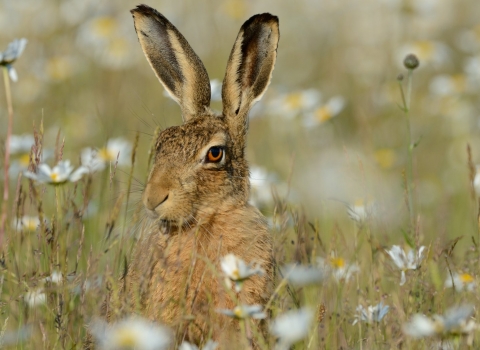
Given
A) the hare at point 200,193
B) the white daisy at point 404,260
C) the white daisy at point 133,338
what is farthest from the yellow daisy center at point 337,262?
the white daisy at point 133,338

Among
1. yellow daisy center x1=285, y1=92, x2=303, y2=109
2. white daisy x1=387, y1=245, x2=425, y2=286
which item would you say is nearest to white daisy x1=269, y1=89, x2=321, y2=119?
yellow daisy center x1=285, y1=92, x2=303, y2=109

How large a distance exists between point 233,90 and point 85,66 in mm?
4391

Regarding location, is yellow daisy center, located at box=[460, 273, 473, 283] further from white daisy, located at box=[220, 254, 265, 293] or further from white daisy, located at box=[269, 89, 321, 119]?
white daisy, located at box=[269, 89, 321, 119]

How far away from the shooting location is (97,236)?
5043mm

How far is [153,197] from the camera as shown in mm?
3795

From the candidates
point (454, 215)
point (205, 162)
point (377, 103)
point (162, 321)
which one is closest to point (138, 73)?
point (377, 103)

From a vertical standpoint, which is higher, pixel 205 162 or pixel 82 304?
pixel 205 162

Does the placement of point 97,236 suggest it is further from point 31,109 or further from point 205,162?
point 31,109

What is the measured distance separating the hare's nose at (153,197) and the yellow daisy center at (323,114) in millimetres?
2776

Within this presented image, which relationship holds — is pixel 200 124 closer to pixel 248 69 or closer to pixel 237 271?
pixel 248 69

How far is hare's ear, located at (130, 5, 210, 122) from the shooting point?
4688 mm

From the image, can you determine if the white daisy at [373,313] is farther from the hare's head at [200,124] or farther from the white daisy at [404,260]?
the hare's head at [200,124]

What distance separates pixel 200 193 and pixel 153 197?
0.43 m

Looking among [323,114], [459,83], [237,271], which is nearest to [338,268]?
[237,271]
